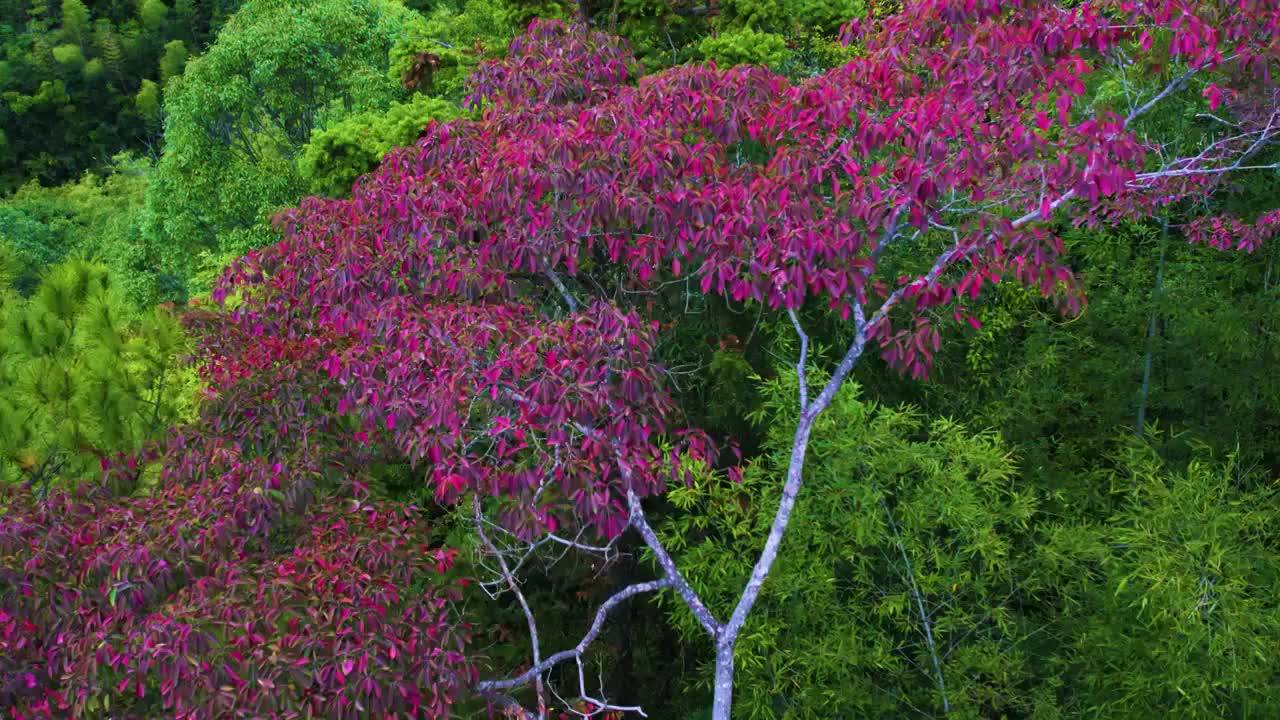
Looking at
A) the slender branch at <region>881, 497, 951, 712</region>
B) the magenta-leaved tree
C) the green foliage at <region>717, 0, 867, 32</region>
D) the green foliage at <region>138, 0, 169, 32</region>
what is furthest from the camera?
the green foliage at <region>138, 0, 169, 32</region>

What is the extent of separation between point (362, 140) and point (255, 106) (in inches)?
228

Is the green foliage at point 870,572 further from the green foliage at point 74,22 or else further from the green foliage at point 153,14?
the green foliage at point 74,22

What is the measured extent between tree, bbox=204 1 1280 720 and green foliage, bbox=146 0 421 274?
8.72m

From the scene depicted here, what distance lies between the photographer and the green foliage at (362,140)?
24.6ft

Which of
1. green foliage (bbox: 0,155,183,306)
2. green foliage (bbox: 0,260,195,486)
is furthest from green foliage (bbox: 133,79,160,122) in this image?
green foliage (bbox: 0,260,195,486)

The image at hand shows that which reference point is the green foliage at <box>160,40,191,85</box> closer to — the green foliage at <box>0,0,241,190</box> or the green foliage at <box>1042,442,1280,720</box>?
the green foliage at <box>0,0,241,190</box>

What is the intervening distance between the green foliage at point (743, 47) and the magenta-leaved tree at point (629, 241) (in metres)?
2.94

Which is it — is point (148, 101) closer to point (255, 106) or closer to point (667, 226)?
point (255, 106)

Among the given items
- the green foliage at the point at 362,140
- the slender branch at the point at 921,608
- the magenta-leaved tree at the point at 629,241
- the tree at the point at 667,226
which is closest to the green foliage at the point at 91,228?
the green foliage at the point at 362,140

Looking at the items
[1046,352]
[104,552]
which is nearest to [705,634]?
[1046,352]

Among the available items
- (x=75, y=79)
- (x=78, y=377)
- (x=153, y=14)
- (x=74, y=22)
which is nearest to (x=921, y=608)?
(x=78, y=377)

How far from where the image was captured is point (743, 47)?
265 inches

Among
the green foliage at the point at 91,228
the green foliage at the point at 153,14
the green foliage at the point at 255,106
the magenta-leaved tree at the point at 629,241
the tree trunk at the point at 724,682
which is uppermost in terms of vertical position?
the magenta-leaved tree at the point at 629,241

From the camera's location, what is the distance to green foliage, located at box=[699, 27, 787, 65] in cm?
675
